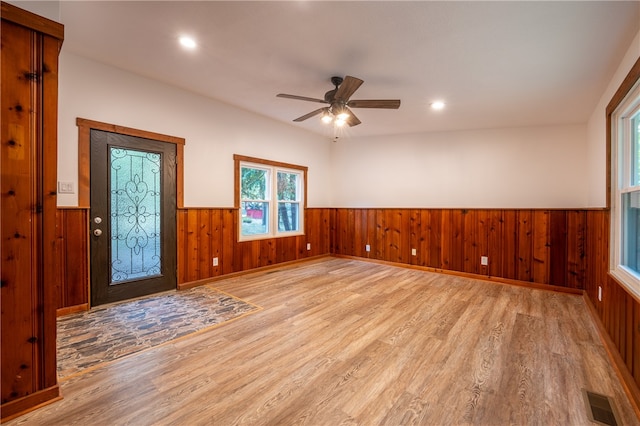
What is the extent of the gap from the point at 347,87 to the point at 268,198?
289 centimetres

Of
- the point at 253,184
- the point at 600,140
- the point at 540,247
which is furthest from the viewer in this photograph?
the point at 253,184

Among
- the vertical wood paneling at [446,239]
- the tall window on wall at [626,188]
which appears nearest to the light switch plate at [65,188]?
the tall window on wall at [626,188]

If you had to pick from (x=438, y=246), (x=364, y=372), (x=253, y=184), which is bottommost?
(x=364, y=372)

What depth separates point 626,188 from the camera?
7.42ft

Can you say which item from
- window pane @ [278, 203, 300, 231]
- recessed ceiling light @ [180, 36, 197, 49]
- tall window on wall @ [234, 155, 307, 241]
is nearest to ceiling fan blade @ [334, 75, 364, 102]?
recessed ceiling light @ [180, 36, 197, 49]

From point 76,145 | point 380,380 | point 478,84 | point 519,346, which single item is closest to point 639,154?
point 478,84

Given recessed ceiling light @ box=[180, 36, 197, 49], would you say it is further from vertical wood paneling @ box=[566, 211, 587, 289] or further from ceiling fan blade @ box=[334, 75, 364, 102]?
vertical wood paneling @ box=[566, 211, 587, 289]

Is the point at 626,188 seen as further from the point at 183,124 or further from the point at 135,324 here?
the point at 183,124

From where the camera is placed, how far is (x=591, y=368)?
2.01m

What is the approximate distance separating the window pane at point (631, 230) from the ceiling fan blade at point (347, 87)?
7.88ft

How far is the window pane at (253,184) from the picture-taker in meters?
4.71

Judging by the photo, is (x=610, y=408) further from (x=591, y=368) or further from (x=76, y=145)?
(x=76, y=145)

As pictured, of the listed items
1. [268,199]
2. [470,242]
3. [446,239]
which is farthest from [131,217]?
[470,242]

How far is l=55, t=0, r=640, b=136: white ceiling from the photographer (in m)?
2.06
